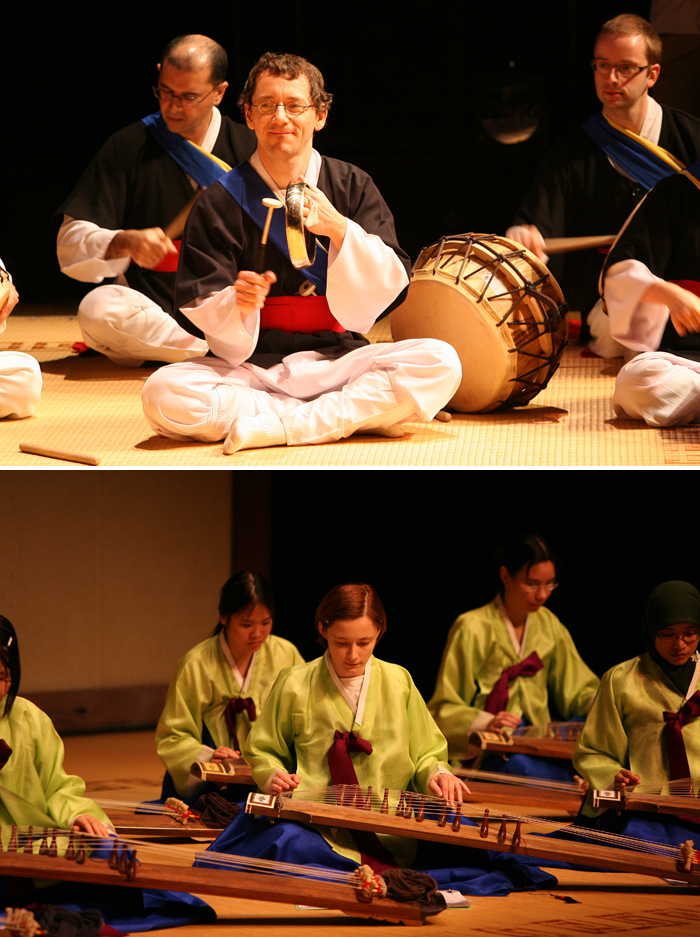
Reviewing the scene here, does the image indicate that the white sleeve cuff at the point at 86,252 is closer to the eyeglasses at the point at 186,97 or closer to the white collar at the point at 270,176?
the eyeglasses at the point at 186,97

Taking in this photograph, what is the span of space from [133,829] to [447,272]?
1.96 m

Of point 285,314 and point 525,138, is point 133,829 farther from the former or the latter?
point 525,138

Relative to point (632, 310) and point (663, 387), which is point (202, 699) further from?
point (632, 310)

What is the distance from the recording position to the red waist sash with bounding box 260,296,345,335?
378 centimetres

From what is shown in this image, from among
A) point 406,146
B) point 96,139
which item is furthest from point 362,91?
point 96,139

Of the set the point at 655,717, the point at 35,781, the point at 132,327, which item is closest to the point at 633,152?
the point at 132,327

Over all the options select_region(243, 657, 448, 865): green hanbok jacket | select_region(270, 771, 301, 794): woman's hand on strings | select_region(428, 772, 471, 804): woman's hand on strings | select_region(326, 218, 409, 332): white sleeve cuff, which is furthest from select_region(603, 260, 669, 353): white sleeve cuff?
select_region(270, 771, 301, 794): woman's hand on strings

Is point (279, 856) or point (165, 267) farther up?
point (165, 267)

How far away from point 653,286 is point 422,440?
2.80ft

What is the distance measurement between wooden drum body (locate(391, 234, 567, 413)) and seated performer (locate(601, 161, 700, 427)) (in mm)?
212

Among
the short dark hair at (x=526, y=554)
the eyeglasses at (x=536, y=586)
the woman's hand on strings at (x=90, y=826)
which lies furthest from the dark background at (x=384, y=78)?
the woman's hand on strings at (x=90, y=826)

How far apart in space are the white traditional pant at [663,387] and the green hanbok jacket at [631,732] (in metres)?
0.87

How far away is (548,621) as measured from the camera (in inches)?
181

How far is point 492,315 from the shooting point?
389cm
